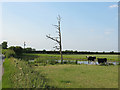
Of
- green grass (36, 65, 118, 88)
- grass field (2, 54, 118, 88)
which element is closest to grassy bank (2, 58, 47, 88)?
grass field (2, 54, 118, 88)

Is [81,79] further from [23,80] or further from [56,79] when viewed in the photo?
[23,80]

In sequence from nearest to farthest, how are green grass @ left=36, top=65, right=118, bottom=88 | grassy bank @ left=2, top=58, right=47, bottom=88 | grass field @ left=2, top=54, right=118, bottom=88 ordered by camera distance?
grassy bank @ left=2, top=58, right=47, bottom=88
grass field @ left=2, top=54, right=118, bottom=88
green grass @ left=36, top=65, right=118, bottom=88

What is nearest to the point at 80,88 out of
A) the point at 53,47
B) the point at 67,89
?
the point at 67,89

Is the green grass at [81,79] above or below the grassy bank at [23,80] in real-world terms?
below

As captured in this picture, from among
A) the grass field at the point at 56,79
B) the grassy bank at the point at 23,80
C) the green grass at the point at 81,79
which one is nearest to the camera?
the grassy bank at the point at 23,80

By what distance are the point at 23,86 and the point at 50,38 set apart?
53.5 feet

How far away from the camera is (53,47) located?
21.9m

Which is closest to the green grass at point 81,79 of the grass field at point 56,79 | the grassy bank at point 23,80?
the grass field at point 56,79

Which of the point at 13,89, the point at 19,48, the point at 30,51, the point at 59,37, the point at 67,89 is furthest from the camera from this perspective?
the point at 30,51

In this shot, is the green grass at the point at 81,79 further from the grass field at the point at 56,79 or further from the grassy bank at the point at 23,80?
the grassy bank at the point at 23,80

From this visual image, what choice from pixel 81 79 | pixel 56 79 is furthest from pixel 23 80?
pixel 81 79

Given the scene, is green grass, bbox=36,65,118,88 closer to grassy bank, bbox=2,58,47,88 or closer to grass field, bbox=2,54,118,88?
grass field, bbox=2,54,118,88

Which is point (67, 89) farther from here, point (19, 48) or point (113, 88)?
point (19, 48)

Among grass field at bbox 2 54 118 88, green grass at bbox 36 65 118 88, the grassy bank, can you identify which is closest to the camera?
the grassy bank
